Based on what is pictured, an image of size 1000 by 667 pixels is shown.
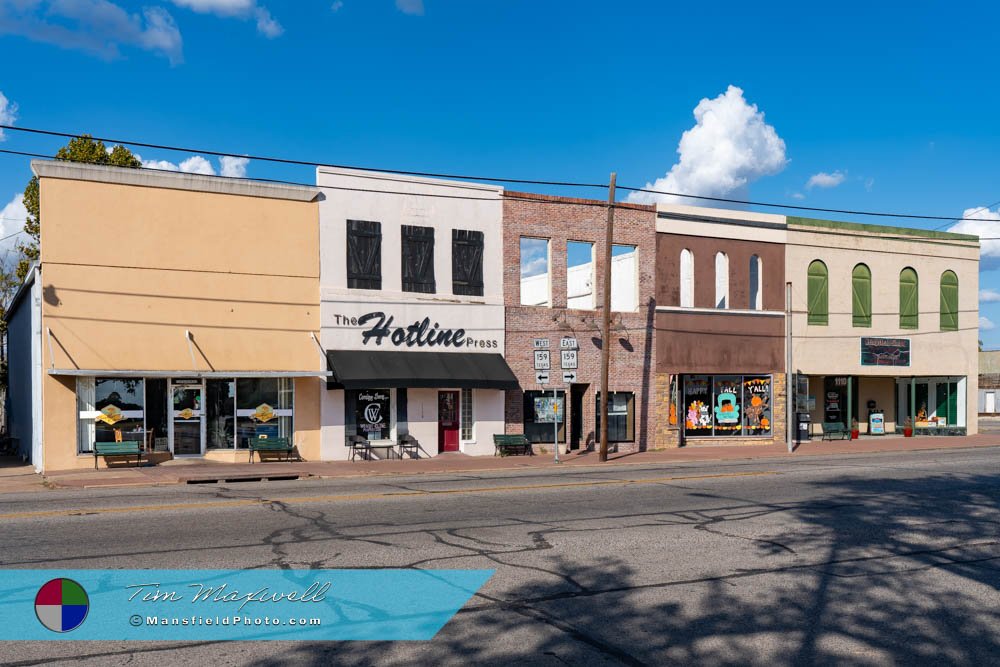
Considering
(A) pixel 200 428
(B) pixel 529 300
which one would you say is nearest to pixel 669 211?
(B) pixel 529 300

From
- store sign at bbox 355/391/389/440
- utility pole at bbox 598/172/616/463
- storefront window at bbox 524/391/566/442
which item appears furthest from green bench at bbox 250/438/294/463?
utility pole at bbox 598/172/616/463

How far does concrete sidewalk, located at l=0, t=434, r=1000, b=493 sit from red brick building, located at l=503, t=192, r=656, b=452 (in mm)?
1428

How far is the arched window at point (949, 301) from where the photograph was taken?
3694cm

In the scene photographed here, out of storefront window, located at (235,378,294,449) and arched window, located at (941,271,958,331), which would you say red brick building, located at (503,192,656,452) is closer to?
storefront window, located at (235,378,294,449)

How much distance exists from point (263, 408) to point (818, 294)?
71.1ft

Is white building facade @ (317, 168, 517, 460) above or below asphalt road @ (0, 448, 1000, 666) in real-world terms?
above

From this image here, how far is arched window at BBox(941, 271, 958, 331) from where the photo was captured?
121ft

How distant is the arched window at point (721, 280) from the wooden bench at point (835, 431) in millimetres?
7184

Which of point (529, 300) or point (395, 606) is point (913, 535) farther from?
point (529, 300)

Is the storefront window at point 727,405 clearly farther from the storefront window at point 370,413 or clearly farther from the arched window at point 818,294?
the storefront window at point 370,413

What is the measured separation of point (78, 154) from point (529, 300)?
2074cm

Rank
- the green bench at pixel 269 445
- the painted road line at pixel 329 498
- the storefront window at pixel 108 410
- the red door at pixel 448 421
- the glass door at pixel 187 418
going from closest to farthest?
the painted road line at pixel 329 498 < the storefront window at pixel 108 410 < the glass door at pixel 187 418 < the green bench at pixel 269 445 < the red door at pixel 448 421

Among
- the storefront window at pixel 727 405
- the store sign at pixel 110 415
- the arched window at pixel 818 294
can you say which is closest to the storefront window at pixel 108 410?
the store sign at pixel 110 415

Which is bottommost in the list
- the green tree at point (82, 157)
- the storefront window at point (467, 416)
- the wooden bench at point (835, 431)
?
the wooden bench at point (835, 431)
